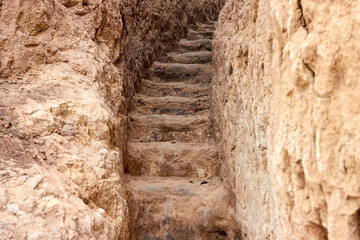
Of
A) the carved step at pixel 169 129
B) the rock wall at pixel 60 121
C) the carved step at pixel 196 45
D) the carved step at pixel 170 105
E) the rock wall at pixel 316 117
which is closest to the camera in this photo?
the rock wall at pixel 316 117

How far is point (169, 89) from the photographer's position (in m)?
5.96

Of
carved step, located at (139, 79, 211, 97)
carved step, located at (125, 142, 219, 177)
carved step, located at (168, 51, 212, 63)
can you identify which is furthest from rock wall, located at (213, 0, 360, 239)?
carved step, located at (168, 51, 212, 63)

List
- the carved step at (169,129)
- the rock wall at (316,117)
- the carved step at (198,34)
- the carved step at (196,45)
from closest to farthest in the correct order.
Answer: the rock wall at (316,117)
the carved step at (169,129)
the carved step at (196,45)
the carved step at (198,34)

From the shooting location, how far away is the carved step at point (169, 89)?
5.83 meters

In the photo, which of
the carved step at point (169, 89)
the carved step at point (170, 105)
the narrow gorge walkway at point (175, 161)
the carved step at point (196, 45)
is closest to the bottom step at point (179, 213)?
the narrow gorge walkway at point (175, 161)

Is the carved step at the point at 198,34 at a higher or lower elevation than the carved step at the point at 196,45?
higher

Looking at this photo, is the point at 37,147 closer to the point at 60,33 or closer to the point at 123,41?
the point at 60,33

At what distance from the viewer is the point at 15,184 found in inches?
80.7

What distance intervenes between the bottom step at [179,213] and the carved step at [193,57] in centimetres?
341

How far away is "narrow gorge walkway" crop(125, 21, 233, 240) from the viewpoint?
359 centimetres

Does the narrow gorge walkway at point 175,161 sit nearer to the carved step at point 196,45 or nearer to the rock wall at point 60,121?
the rock wall at point 60,121

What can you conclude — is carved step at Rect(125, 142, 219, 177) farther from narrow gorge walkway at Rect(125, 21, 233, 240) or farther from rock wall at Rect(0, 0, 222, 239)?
rock wall at Rect(0, 0, 222, 239)

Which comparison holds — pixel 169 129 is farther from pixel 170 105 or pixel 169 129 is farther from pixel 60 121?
pixel 60 121

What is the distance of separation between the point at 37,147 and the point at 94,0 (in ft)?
6.92
